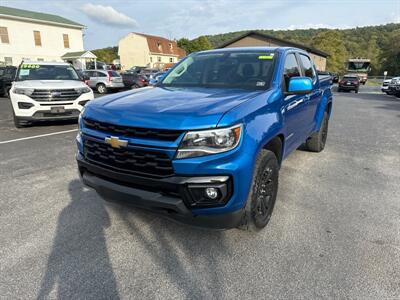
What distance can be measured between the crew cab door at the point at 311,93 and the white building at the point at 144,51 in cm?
5574

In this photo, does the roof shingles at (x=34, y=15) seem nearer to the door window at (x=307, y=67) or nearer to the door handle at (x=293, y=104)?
the door window at (x=307, y=67)

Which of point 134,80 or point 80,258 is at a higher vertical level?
point 134,80

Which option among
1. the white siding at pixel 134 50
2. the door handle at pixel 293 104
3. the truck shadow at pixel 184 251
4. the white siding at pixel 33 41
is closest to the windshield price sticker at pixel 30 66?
the truck shadow at pixel 184 251

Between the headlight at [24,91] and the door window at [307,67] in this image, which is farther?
the headlight at [24,91]

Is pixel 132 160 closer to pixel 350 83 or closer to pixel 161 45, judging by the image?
pixel 350 83

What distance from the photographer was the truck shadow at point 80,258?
2.23m

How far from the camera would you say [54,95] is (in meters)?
7.56

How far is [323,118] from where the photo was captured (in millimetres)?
5723

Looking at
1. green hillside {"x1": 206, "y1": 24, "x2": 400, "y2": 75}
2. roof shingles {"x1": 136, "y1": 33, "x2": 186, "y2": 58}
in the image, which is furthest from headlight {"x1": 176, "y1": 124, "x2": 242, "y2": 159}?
roof shingles {"x1": 136, "y1": 33, "x2": 186, "y2": 58}

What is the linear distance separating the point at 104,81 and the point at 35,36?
964 inches

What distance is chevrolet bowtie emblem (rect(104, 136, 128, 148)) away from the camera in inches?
94.9

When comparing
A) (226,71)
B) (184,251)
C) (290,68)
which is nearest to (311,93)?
(290,68)

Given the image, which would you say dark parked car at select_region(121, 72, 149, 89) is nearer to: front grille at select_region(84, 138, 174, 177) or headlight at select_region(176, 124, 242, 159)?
front grille at select_region(84, 138, 174, 177)

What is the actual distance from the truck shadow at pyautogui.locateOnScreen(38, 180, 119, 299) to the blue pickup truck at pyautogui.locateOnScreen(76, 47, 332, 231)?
21.1 inches
